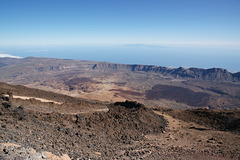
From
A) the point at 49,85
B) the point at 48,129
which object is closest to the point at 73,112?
the point at 48,129

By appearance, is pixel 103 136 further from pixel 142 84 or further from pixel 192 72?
pixel 192 72

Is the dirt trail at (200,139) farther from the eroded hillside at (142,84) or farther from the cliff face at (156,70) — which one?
the cliff face at (156,70)

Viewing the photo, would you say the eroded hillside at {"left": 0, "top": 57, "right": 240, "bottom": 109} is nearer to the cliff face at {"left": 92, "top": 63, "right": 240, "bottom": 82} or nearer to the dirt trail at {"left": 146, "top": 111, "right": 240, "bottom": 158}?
the cliff face at {"left": 92, "top": 63, "right": 240, "bottom": 82}

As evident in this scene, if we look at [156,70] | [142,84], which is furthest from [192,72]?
[142,84]

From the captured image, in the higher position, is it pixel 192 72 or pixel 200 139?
pixel 192 72

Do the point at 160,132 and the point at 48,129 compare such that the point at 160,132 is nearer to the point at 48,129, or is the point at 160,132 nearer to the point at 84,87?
the point at 48,129

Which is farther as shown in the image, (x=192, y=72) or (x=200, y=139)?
(x=192, y=72)

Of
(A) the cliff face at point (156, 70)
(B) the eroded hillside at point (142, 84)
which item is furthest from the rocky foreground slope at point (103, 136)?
(A) the cliff face at point (156, 70)

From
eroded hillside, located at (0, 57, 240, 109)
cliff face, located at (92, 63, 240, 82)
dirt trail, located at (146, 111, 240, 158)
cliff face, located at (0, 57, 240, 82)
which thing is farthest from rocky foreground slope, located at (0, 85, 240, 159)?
cliff face, located at (0, 57, 240, 82)
